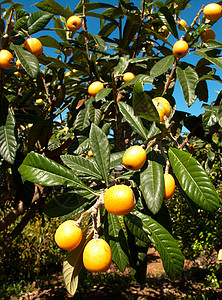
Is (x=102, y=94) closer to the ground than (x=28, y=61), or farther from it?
closer to the ground

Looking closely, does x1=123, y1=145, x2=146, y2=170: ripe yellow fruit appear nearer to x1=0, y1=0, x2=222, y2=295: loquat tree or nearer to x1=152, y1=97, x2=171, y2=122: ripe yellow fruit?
x1=0, y1=0, x2=222, y2=295: loquat tree

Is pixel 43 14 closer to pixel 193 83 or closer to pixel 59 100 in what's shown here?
pixel 59 100

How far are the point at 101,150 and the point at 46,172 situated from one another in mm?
239

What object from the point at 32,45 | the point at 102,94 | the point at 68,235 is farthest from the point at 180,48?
the point at 68,235

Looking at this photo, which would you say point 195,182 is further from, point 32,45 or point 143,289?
point 143,289

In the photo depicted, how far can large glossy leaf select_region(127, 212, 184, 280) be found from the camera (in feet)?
2.57

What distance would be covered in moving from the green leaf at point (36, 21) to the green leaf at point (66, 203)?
906mm

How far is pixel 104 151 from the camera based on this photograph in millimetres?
953

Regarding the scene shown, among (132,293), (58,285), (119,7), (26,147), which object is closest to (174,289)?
(132,293)

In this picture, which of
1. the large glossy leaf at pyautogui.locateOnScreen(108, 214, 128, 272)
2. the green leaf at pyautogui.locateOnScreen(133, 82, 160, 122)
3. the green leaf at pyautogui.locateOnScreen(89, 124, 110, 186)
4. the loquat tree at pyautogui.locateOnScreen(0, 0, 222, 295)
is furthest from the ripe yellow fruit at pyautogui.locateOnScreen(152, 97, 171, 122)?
the large glossy leaf at pyautogui.locateOnScreen(108, 214, 128, 272)

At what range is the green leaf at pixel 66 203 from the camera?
870 millimetres

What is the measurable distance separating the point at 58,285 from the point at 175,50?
4897mm

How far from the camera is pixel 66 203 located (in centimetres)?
89

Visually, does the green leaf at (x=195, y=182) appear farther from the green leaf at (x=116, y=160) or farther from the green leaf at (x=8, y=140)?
the green leaf at (x=8, y=140)
